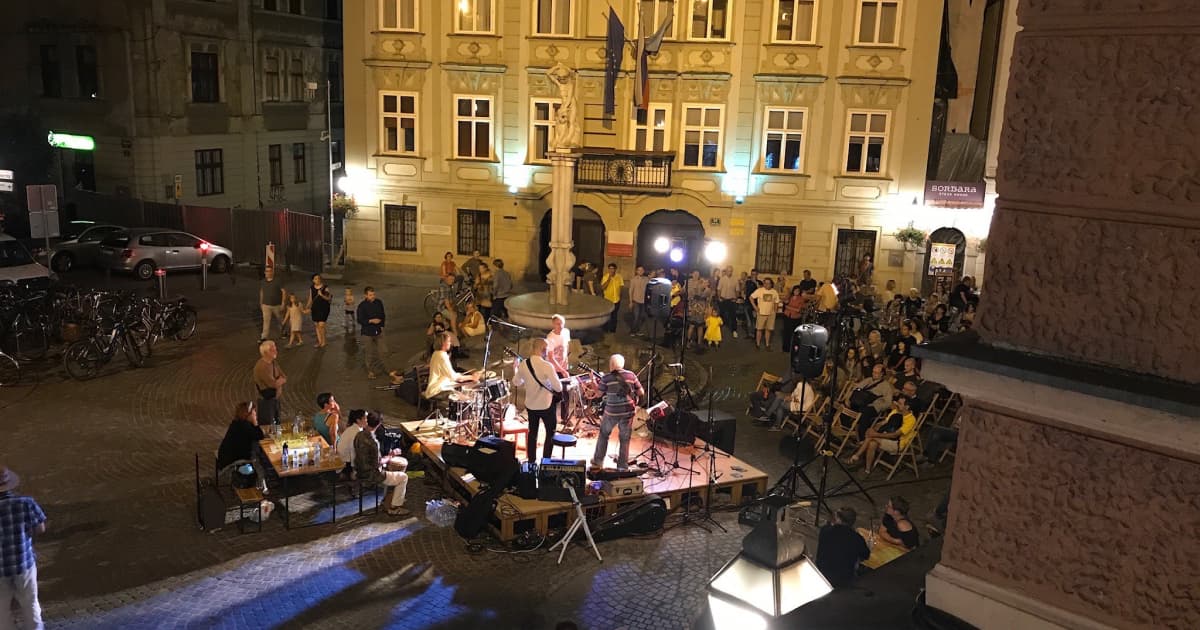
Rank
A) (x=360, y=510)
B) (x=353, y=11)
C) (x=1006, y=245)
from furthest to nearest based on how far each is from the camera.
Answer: (x=353, y=11) → (x=360, y=510) → (x=1006, y=245)

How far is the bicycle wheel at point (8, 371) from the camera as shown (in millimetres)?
16562

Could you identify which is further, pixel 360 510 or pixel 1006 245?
pixel 360 510

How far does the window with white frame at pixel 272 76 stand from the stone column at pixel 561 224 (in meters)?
21.3

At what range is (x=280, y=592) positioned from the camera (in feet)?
32.4

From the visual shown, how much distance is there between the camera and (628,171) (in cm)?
2711

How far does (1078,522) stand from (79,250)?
2959cm

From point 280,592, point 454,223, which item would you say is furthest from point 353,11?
point 280,592

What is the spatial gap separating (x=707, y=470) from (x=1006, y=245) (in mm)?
10504

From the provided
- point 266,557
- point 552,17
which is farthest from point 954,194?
point 266,557

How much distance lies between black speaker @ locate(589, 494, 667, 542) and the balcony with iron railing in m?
16.4

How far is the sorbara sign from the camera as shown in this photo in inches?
1008

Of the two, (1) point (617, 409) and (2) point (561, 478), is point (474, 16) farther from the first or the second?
(2) point (561, 478)

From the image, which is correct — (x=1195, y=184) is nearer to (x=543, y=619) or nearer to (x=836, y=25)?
(x=543, y=619)

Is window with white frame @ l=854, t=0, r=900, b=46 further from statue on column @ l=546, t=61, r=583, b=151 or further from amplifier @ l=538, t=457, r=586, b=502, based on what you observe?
amplifier @ l=538, t=457, r=586, b=502
